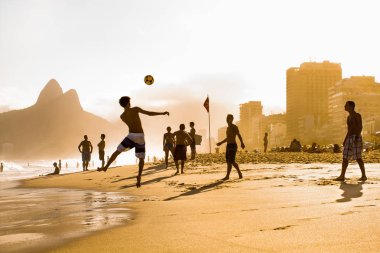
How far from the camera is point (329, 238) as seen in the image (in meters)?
3.38

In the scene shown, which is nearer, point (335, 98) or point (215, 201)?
point (215, 201)

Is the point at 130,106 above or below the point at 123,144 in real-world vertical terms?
above

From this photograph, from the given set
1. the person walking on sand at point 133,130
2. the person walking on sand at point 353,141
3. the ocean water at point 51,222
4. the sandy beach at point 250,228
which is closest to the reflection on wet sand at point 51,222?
the ocean water at point 51,222

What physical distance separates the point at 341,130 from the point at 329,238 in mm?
170127

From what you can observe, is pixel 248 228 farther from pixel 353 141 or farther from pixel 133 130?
pixel 353 141

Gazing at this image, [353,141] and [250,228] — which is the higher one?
[353,141]

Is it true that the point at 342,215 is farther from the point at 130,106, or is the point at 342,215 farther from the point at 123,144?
the point at 130,106

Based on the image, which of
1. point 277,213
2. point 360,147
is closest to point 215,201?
point 277,213

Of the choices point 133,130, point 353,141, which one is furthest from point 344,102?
point 133,130

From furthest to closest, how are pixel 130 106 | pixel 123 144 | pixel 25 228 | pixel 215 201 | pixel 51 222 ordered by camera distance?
pixel 130 106, pixel 123 144, pixel 215 201, pixel 51 222, pixel 25 228

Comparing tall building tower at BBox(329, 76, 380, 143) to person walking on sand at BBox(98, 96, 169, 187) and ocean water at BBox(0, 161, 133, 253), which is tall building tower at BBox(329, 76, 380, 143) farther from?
ocean water at BBox(0, 161, 133, 253)

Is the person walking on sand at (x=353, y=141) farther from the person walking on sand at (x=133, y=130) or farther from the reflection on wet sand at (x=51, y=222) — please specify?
the reflection on wet sand at (x=51, y=222)

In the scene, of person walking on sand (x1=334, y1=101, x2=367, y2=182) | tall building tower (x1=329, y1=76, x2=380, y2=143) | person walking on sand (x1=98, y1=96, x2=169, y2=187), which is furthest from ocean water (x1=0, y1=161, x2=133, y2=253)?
tall building tower (x1=329, y1=76, x2=380, y2=143)

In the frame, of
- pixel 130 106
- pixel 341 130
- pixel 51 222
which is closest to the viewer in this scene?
pixel 51 222
